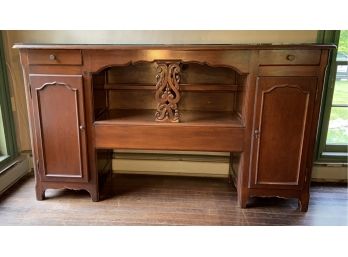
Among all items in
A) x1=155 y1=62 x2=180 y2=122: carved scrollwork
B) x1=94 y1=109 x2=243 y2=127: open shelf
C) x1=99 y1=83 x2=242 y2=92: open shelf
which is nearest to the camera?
x1=155 y1=62 x2=180 y2=122: carved scrollwork

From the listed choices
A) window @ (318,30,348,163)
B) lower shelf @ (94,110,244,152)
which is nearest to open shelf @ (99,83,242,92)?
lower shelf @ (94,110,244,152)

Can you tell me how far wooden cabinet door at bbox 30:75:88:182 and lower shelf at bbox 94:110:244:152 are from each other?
16cm

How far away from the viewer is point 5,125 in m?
2.33

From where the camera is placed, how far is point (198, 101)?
2.31 m

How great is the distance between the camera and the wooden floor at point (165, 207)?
188 centimetres

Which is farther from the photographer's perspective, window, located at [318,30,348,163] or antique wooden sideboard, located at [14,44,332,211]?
window, located at [318,30,348,163]

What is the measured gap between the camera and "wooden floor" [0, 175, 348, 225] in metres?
1.88

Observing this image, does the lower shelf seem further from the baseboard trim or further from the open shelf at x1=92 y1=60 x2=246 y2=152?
the baseboard trim

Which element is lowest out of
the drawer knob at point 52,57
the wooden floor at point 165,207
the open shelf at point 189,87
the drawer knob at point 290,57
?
the wooden floor at point 165,207

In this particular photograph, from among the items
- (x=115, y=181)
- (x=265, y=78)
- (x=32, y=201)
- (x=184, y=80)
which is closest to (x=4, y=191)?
(x=32, y=201)

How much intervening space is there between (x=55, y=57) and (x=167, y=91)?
0.78m

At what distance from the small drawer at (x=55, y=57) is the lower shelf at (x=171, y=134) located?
17.9 inches

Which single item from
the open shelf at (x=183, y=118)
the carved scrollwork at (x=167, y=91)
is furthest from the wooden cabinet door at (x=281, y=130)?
the carved scrollwork at (x=167, y=91)

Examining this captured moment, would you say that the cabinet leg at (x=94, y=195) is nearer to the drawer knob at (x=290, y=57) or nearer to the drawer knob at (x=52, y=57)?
the drawer knob at (x=52, y=57)
